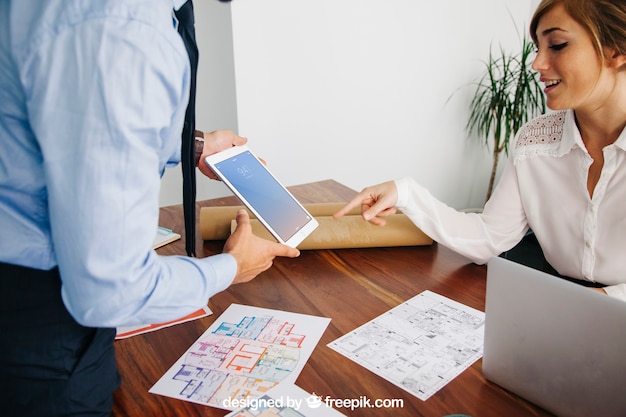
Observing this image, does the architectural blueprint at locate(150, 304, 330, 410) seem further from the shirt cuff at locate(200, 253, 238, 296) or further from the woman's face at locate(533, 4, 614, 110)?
the woman's face at locate(533, 4, 614, 110)

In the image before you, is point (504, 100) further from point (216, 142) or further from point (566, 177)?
point (216, 142)

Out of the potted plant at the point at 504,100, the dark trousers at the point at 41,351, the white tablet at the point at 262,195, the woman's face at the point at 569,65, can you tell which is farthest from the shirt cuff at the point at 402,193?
the potted plant at the point at 504,100

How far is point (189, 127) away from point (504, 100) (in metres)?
2.81

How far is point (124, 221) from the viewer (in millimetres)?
557

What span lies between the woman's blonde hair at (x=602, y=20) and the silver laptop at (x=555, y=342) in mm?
738

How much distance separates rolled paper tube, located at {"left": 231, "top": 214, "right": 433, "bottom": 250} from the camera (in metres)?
1.36

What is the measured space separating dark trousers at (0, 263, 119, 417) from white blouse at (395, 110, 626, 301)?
2.94ft

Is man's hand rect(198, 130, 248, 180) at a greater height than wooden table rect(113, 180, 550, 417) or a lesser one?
greater

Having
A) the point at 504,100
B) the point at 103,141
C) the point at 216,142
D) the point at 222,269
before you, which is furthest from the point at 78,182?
the point at 504,100

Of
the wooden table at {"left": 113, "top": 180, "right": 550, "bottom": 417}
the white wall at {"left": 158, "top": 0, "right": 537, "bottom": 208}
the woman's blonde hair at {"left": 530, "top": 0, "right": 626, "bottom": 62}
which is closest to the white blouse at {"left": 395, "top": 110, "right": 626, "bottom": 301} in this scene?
the wooden table at {"left": 113, "top": 180, "right": 550, "bottom": 417}

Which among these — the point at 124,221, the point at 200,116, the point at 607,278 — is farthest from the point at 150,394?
the point at 200,116

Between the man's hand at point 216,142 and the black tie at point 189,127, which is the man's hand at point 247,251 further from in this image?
the man's hand at point 216,142

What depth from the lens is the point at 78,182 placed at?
53 centimetres

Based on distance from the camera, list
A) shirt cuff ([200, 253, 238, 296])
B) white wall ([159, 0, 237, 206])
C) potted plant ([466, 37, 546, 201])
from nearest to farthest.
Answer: shirt cuff ([200, 253, 238, 296]) → white wall ([159, 0, 237, 206]) → potted plant ([466, 37, 546, 201])
